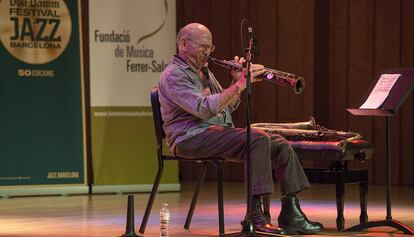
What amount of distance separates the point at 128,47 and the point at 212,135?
3.08 metres

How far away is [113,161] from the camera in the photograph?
742 centimetres

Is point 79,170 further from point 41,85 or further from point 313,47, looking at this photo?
point 313,47

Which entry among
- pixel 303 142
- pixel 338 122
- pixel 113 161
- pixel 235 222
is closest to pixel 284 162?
pixel 303 142

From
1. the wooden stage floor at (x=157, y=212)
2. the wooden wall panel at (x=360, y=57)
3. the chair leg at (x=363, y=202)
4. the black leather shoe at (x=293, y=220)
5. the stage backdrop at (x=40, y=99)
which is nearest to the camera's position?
the black leather shoe at (x=293, y=220)

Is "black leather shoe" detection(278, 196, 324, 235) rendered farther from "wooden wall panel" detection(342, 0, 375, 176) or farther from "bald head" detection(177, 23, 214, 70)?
"wooden wall panel" detection(342, 0, 375, 176)

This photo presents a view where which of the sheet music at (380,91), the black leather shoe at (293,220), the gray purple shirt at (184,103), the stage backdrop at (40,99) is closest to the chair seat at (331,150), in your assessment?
the sheet music at (380,91)

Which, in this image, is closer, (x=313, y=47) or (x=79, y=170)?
(x=79, y=170)

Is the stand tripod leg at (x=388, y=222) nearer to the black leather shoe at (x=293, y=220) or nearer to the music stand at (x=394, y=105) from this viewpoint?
the music stand at (x=394, y=105)

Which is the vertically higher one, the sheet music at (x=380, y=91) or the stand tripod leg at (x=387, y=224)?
the sheet music at (x=380, y=91)

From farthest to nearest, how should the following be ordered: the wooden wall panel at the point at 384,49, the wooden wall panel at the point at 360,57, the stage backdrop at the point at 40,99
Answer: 1. the wooden wall panel at the point at 360,57
2. the wooden wall panel at the point at 384,49
3. the stage backdrop at the point at 40,99

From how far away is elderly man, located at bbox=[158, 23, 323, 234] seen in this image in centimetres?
441

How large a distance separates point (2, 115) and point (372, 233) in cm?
362

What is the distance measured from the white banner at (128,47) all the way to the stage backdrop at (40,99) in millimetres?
176

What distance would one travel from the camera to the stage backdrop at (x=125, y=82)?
734cm
